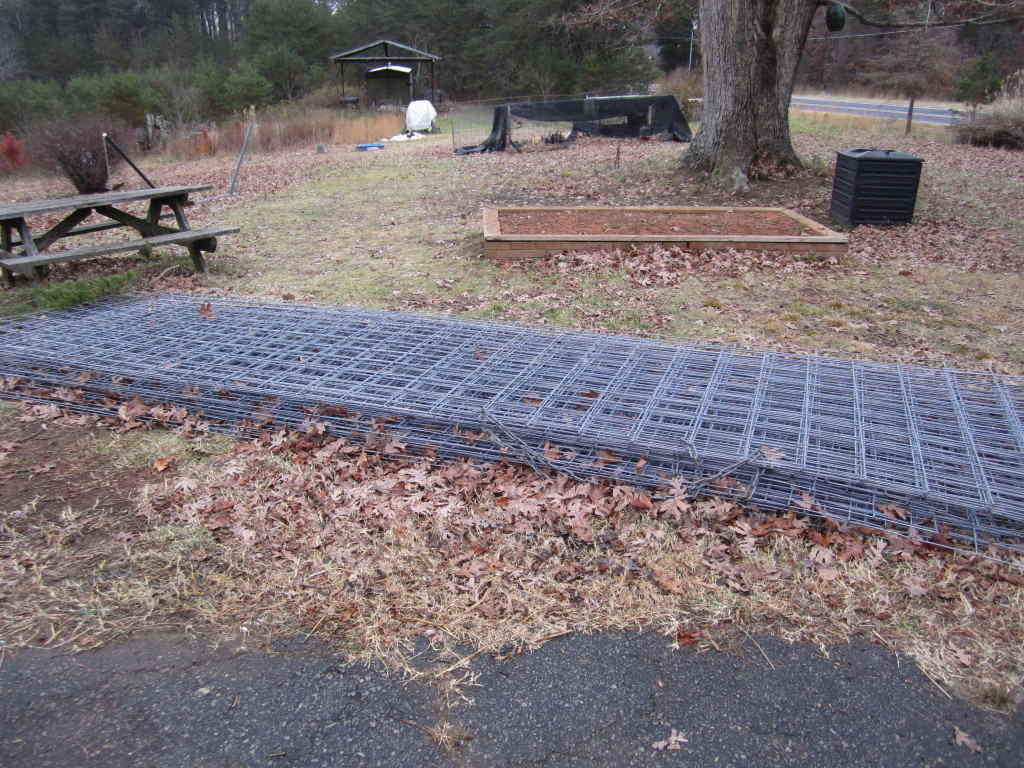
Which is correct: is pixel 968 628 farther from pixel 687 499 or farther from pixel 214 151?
pixel 214 151

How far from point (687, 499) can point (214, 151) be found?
19.8m

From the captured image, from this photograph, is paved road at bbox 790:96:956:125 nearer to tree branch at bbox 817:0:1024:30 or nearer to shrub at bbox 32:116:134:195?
tree branch at bbox 817:0:1024:30

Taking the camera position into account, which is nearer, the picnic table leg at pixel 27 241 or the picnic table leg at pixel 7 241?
the picnic table leg at pixel 27 241

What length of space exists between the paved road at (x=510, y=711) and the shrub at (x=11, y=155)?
22031 mm

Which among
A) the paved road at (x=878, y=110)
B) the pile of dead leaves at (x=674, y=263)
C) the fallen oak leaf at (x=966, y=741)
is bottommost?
the fallen oak leaf at (x=966, y=741)

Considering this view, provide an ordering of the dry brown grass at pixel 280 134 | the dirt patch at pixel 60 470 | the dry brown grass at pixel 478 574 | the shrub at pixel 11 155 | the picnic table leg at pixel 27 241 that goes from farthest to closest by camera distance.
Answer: the shrub at pixel 11 155, the dry brown grass at pixel 280 134, the picnic table leg at pixel 27 241, the dirt patch at pixel 60 470, the dry brown grass at pixel 478 574

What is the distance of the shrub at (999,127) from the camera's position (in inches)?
658

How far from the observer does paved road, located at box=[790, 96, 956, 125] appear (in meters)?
25.6

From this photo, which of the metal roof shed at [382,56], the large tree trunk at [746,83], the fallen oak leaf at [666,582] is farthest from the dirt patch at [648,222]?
the metal roof shed at [382,56]

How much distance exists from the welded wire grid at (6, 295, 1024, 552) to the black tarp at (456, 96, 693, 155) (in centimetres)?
1445

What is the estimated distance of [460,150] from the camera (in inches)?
713

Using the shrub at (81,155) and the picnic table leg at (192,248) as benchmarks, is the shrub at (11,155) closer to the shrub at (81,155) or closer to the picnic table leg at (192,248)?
the shrub at (81,155)

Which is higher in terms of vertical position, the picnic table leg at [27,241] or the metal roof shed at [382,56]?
the metal roof shed at [382,56]

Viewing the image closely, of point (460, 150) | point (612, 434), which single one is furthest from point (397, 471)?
point (460, 150)
